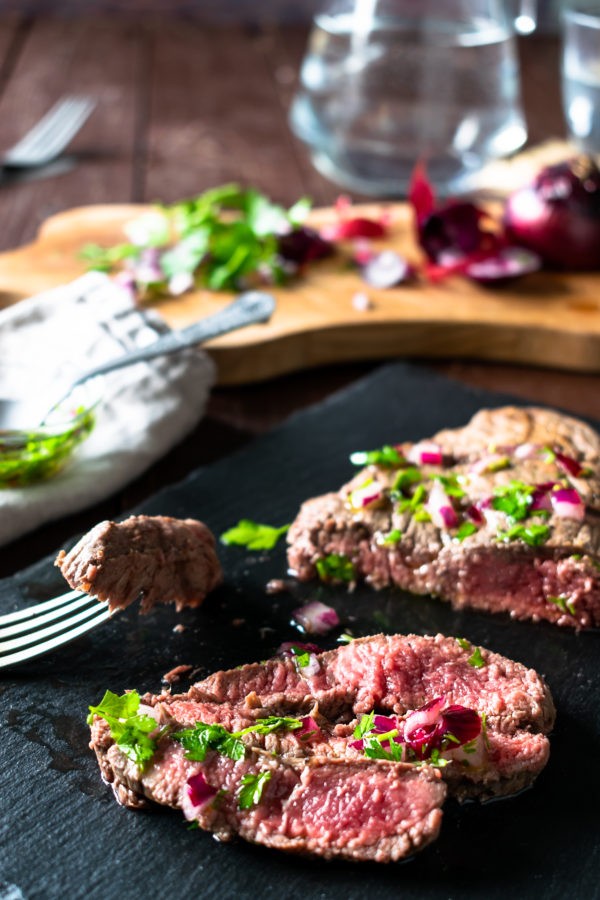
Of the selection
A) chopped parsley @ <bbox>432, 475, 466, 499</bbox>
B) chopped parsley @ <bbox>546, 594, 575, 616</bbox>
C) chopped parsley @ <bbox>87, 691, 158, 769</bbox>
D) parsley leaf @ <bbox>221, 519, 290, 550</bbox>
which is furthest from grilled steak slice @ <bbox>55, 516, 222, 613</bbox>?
chopped parsley @ <bbox>546, 594, 575, 616</bbox>

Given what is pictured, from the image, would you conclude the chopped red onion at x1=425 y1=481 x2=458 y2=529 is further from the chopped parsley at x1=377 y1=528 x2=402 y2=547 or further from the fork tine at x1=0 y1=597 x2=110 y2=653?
the fork tine at x1=0 y1=597 x2=110 y2=653

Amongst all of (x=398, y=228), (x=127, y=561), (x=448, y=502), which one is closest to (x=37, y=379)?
(x=127, y=561)

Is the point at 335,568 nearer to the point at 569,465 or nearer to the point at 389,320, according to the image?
the point at 569,465

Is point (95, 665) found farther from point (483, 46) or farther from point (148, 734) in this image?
point (483, 46)

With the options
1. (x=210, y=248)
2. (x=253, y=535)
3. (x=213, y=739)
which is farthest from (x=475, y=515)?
(x=210, y=248)

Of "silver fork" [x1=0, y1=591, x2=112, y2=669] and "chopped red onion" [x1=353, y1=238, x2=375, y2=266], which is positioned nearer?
"silver fork" [x1=0, y1=591, x2=112, y2=669]

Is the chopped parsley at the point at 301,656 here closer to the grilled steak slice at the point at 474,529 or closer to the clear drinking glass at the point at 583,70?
the grilled steak slice at the point at 474,529
